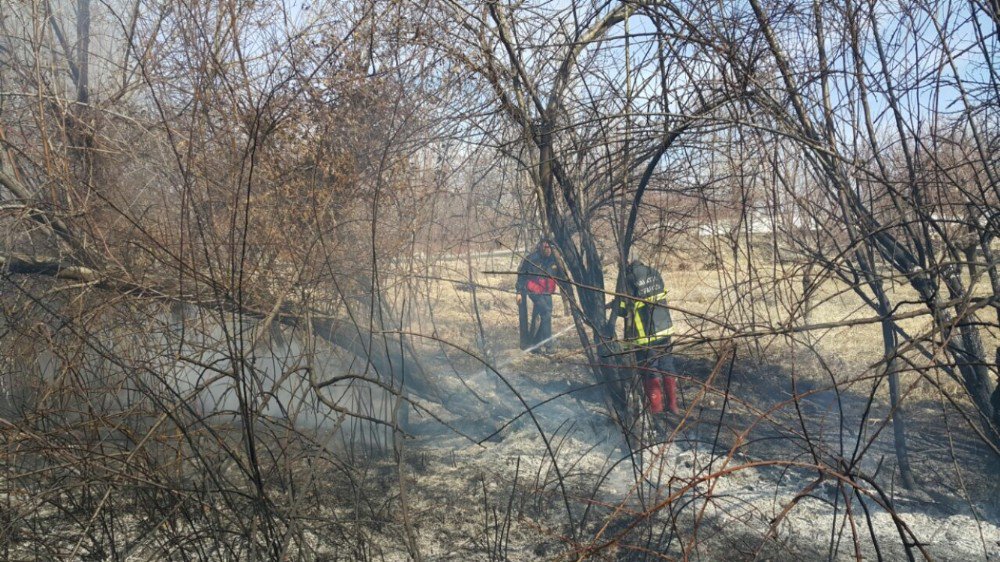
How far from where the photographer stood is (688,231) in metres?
5.51

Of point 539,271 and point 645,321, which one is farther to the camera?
point 539,271

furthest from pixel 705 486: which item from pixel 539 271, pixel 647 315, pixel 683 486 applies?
pixel 539 271

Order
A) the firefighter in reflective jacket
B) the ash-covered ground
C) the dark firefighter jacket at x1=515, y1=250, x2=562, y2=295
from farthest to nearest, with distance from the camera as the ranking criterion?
1. the dark firefighter jacket at x1=515, y1=250, x2=562, y2=295
2. the firefighter in reflective jacket
3. the ash-covered ground

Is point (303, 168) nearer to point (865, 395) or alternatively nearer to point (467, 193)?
point (467, 193)

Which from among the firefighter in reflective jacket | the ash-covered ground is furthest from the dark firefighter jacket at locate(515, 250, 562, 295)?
the ash-covered ground

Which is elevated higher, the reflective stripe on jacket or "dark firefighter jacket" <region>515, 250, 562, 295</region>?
"dark firefighter jacket" <region>515, 250, 562, 295</region>

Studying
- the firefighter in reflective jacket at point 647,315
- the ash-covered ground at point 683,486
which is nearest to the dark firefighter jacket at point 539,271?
the firefighter in reflective jacket at point 647,315

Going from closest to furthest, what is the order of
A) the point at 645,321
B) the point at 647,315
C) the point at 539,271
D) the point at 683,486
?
the point at 683,486, the point at 647,315, the point at 645,321, the point at 539,271

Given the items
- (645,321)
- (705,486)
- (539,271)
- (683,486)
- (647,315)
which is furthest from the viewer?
(539,271)

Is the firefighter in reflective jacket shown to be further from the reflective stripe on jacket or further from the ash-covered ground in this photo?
the ash-covered ground

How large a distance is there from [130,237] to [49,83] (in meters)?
1.64

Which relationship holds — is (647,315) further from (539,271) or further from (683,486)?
(683,486)

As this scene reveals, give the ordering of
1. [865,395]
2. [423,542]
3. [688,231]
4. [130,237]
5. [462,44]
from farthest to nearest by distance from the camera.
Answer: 1. [865,395]
2. [688,231]
3. [462,44]
4. [423,542]
5. [130,237]

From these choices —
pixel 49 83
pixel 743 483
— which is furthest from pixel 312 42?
pixel 743 483
